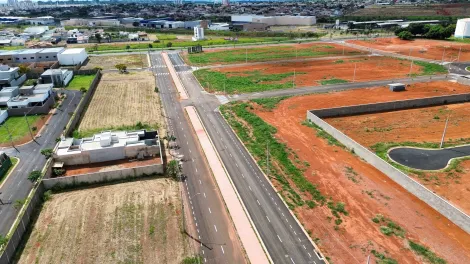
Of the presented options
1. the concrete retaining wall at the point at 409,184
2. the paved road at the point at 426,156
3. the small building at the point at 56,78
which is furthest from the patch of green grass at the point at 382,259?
the small building at the point at 56,78

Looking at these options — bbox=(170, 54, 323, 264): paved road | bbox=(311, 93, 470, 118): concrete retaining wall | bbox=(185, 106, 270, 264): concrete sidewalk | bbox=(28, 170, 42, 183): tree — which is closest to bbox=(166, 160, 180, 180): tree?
bbox=(185, 106, 270, 264): concrete sidewalk

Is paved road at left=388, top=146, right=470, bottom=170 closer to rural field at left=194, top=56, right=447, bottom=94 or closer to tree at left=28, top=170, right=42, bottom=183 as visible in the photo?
rural field at left=194, top=56, right=447, bottom=94

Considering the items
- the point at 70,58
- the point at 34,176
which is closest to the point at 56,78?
the point at 70,58

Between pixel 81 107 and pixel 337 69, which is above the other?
pixel 337 69

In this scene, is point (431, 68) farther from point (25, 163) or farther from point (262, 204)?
point (25, 163)

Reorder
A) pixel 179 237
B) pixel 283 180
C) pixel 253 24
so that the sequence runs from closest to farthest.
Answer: pixel 179 237 < pixel 283 180 < pixel 253 24

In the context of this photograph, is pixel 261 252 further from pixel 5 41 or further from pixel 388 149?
pixel 5 41

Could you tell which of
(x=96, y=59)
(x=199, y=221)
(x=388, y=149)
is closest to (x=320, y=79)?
(x=388, y=149)
